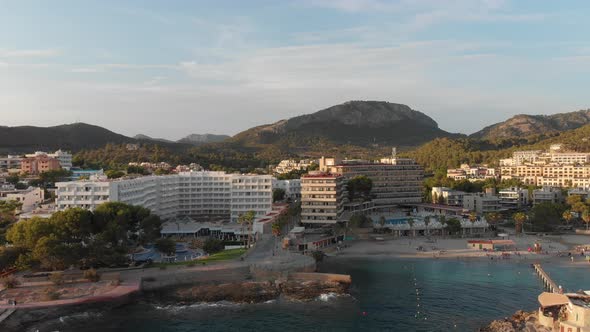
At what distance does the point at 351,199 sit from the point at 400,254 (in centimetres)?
3255

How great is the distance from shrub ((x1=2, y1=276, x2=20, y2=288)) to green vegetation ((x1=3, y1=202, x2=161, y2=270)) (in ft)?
6.03

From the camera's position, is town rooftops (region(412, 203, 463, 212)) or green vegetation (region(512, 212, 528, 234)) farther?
town rooftops (region(412, 203, 463, 212))

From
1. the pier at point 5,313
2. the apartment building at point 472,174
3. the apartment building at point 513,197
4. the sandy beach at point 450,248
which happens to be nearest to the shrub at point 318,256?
the sandy beach at point 450,248

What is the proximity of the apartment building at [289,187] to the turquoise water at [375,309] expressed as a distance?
53.7 m

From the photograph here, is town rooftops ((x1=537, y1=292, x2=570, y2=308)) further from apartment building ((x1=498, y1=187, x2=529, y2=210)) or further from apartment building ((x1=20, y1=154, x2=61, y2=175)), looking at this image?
apartment building ((x1=20, y1=154, x2=61, y2=175))

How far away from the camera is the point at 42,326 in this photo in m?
43.2

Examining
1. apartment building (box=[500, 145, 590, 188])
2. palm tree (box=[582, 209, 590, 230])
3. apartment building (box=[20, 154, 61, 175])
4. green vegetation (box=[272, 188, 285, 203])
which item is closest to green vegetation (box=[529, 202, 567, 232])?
palm tree (box=[582, 209, 590, 230])

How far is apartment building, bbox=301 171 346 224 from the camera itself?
85.2m

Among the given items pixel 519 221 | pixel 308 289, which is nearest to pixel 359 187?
pixel 519 221

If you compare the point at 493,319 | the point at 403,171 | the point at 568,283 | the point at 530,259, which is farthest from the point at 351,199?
the point at 493,319

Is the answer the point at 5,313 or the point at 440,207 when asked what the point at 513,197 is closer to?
the point at 440,207

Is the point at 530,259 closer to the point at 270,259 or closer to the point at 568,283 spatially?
the point at 568,283

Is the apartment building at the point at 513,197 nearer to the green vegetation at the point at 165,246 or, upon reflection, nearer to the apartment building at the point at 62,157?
the green vegetation at the point at 165,246

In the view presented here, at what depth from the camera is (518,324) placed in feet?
133
